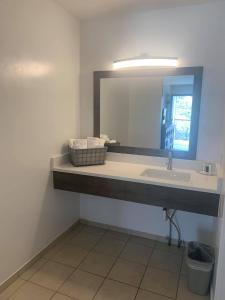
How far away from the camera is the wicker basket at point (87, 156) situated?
2320mm

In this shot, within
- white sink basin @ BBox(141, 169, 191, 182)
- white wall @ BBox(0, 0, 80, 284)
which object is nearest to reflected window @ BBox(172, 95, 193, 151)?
white sink basin @ BBox(141, 169, 191, 182)

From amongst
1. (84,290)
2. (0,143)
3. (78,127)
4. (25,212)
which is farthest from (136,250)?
(0,143)

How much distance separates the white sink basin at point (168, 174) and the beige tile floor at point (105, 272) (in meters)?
0.77

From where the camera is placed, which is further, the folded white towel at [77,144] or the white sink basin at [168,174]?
the folded white towel at [77,144]

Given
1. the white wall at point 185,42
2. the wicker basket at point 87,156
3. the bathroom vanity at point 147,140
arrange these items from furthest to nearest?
the wicker basket at point 87,156 < the white wall at point 185,42 < the bathroom vanity at point 147,140

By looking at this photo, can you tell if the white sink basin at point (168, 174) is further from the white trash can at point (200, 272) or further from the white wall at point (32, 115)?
the white wall at point (32, 115)

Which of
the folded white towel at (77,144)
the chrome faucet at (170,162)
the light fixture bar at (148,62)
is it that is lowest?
the chrome faucet at (170,162)

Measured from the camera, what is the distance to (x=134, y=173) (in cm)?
216

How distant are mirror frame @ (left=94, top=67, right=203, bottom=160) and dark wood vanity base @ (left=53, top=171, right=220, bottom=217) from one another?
527 millimetres

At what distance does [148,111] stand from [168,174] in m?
0.66

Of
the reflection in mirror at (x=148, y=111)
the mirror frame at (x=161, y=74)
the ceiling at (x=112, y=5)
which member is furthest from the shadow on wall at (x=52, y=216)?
the ceiling at (x=112, y=5)

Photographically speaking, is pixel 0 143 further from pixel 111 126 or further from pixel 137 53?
pixel 137 53

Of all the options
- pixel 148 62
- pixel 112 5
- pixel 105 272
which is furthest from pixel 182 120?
pixel 105 272

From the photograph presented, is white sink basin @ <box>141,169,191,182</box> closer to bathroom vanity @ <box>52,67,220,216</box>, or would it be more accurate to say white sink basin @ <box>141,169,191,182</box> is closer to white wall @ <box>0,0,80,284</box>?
bathroom vanity @ <box>52,67,220,216</box>
